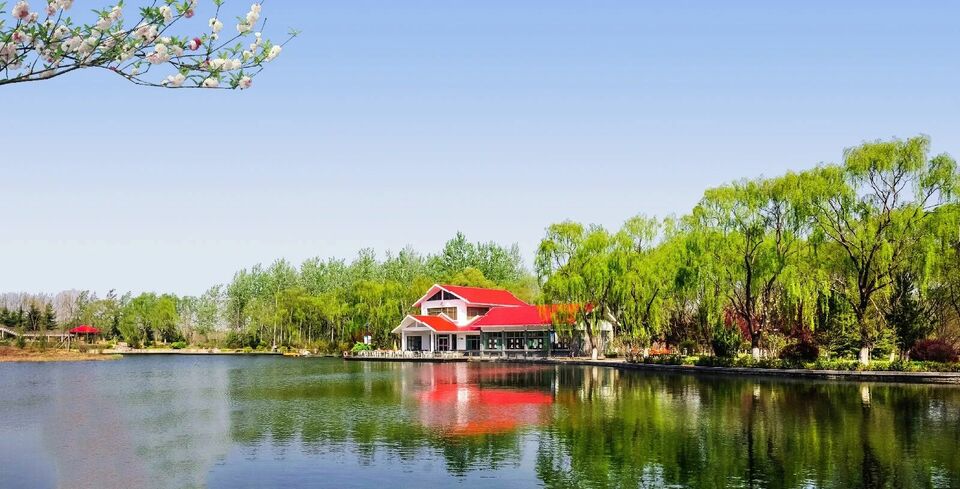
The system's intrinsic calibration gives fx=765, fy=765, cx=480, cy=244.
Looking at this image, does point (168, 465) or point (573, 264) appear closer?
point (168, 465)

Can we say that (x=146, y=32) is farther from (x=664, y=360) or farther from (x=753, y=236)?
(x=664, y=360)

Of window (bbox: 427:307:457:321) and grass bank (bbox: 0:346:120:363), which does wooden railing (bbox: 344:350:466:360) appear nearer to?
window (bbox: 427:307:457:321)

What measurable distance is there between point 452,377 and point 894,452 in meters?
28.4

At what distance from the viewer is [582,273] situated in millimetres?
52594

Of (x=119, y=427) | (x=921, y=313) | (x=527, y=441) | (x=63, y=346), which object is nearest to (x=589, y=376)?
(x=921, y=313)

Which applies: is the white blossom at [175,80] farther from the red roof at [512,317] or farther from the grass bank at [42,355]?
the grass bank at [42,355]

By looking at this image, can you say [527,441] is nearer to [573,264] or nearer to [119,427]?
[119,427]

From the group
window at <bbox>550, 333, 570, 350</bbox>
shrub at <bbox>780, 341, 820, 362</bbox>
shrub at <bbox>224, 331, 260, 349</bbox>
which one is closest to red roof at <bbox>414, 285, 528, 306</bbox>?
window at <bbox>550, 333, 570, 350</bbox>

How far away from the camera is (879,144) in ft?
121

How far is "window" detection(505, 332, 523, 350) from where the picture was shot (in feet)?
221

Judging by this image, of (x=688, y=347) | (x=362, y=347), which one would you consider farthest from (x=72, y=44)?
(x=362, y=347)

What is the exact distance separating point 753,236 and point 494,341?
32.1 metres

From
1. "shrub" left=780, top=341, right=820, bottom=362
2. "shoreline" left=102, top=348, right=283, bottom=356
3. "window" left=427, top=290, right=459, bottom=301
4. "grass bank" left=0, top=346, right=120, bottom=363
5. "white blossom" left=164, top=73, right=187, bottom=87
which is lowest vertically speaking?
"shoreline" left=102, top=348, right=283, bottom=356

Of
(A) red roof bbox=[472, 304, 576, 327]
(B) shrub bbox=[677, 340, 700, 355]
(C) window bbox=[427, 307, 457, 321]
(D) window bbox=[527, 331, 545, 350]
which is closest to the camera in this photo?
(B) shrub bbox=[677, 340, 700, 355]
